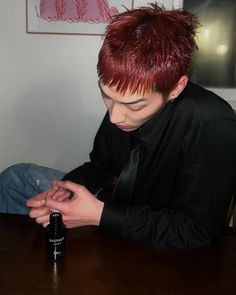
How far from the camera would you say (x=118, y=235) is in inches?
37.5

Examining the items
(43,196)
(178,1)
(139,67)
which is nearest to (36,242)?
(43,196)

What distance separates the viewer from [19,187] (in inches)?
52.6

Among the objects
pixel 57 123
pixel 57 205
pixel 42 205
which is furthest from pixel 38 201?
pixel 57 123

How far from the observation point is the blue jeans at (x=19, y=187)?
1.33 metres

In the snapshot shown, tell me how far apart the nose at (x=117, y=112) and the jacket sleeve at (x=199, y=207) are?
23 centimetres

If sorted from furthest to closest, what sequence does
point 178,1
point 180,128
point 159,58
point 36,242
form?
point 178,1, point 180,128, point 36,242, point 159,58

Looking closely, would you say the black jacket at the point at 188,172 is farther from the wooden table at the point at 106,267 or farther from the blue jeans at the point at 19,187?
the blue jeans at the point at 19,187

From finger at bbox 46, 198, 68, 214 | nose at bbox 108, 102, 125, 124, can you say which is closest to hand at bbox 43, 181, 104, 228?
finger at bbox 46, 198, 68, 214

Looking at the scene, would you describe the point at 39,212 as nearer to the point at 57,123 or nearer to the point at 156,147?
the point at 156,147

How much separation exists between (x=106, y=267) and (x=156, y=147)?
0.41 m

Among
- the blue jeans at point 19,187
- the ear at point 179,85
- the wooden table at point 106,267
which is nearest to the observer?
the wooden table at point 106,267

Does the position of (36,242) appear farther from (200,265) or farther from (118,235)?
(200,265)

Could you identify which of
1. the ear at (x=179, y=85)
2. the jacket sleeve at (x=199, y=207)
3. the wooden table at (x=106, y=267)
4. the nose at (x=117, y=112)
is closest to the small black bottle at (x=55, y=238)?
the wooden table at (x=106, y=267)

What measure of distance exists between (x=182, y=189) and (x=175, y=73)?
34cm
